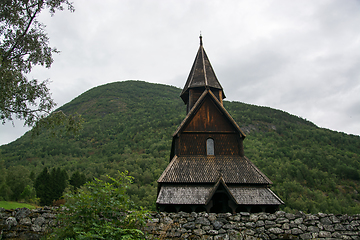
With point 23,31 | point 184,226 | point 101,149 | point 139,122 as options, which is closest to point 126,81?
point 139,122

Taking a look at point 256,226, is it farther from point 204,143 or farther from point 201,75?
point 201,75

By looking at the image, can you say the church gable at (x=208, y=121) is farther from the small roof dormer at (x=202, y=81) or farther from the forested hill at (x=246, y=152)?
the forested hill at (x=246, y=152)

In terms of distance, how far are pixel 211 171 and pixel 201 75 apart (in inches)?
300

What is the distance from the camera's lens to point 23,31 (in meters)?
14.2

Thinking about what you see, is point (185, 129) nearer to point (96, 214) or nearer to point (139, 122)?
point (96, 214)

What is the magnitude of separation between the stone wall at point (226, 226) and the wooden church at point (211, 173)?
143 inches

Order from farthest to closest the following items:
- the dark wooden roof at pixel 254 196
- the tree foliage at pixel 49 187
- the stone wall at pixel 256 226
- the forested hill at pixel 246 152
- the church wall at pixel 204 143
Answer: the forested hill at pixel 246 152 < the tree foliage at pixel 49 187 < the church wall at pixel 204 143 < the dark wooden roof at pixel 254 196 < the stone wall at pixel 256 226

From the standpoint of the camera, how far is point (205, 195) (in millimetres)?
11672

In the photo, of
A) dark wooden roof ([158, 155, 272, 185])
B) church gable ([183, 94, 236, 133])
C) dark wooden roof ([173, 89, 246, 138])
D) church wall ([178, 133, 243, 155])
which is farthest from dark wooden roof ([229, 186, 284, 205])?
church gable ([183, 94, 236, 133])

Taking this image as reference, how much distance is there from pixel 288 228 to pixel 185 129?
8.09 meters

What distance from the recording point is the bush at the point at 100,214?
18.3 feet

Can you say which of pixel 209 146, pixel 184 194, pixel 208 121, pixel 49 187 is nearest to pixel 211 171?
pixel 209 146

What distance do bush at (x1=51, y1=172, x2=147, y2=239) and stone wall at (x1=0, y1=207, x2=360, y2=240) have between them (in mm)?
1373

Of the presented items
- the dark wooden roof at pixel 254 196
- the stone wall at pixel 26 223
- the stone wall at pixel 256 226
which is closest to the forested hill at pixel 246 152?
the dark wooden roof at pixel 254 196
